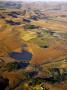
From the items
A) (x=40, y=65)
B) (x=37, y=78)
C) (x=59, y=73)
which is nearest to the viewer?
(x=37, y=78)

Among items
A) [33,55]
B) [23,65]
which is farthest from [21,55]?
[23,65]

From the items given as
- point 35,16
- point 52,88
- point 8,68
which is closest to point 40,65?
point 8,68

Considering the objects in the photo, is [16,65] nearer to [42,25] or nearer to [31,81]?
[31,81]

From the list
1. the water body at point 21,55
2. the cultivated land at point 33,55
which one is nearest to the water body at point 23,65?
the cultivated land at point 33,55

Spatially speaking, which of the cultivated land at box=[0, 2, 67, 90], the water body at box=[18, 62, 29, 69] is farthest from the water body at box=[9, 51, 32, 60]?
the water body at box=[18, 62, 29, 69]

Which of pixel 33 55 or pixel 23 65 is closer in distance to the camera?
pixel 23 65

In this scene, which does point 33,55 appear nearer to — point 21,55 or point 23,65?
point 21,55

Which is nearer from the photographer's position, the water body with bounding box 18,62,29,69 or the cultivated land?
the cultivated land

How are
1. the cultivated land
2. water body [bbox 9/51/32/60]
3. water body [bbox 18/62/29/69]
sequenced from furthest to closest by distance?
water body [bbox 9/51/32/60], water body [bbox 18/62/29/69], the cultivated land

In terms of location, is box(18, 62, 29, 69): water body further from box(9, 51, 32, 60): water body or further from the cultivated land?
box(9, 51, 32, 60): water body

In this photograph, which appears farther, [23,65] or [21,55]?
[21,55]

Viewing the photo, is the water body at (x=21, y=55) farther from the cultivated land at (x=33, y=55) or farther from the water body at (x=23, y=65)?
the water body at (x=23, y=65)
